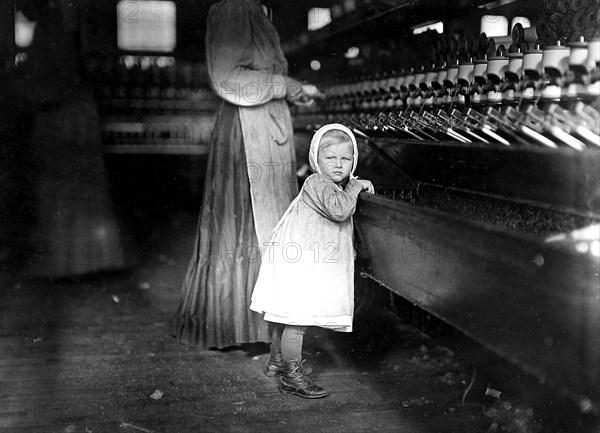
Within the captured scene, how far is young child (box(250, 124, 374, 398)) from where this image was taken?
2979 mm

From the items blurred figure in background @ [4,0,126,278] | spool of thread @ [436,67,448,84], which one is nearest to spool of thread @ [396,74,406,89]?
spool of thread @ [436,67,448,84]

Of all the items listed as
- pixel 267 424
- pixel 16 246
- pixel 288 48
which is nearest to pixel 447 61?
pixel 267 424

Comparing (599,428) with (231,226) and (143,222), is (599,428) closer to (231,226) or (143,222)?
(231,226)

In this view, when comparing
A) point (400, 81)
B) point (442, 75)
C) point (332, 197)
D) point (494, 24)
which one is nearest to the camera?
point (332, 197)

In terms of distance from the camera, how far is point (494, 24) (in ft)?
13.0

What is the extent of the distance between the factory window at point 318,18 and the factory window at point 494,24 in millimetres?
1064

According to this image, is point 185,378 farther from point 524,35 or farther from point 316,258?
point 524,35

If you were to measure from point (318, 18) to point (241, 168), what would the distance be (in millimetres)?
2359

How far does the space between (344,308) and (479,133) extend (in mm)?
851

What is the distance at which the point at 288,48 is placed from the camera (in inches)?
227

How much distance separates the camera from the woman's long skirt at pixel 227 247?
361cm

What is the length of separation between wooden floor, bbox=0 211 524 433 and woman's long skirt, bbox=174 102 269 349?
0.42ft

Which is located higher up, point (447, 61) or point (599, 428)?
point (447, 61)

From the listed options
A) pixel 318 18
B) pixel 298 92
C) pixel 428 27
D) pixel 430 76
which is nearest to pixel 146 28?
pixel 318 18
